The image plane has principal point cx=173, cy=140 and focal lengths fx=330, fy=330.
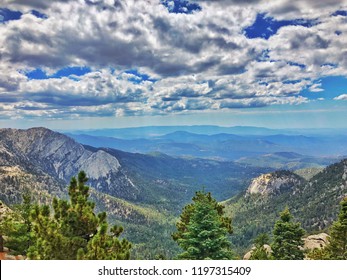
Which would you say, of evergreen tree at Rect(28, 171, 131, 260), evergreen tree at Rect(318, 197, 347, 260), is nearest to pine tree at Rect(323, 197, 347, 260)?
evergreen tree at Rect(318, 197, 347, 260)

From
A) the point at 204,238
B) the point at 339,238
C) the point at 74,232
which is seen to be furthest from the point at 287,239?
the point at 74,232

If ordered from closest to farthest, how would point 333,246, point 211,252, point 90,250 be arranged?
point 90,250, point 211,252, point 333,246

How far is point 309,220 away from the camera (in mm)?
195500

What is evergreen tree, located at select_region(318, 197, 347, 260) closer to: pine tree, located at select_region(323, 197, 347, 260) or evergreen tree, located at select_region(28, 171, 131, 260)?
pine tree, located at select_region(323, 197, 347, 260)

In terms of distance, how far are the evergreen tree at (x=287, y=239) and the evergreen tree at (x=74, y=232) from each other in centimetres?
1616

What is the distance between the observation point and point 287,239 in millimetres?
26469

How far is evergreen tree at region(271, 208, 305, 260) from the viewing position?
2602cm

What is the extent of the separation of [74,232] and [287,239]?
1844cm

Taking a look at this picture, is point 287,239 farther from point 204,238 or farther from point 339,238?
point 204,238

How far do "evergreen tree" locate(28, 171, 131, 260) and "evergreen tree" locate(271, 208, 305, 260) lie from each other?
16.2 meters

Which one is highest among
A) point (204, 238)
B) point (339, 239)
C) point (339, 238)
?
point (204, 238)
